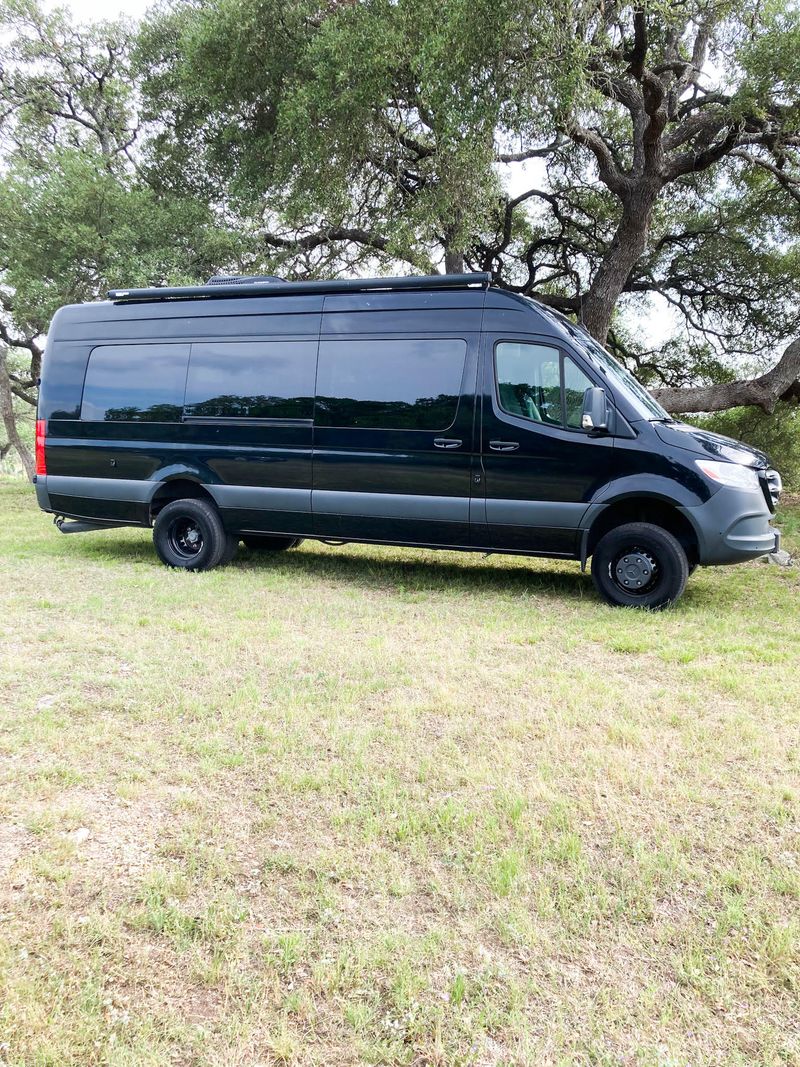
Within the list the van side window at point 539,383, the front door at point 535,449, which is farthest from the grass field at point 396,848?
the van side window at point 539,383

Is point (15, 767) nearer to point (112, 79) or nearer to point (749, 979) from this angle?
point (749, 979)

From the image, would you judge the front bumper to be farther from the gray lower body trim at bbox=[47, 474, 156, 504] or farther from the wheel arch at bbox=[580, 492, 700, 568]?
the gray lower body trim at bbox=[47, 474, 156, 504]

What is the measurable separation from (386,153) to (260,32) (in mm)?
2810

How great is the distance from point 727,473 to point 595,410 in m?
1.19

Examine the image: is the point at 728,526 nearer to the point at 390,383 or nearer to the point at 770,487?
the point at 770,487

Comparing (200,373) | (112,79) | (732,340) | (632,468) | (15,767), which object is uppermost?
(112,79)

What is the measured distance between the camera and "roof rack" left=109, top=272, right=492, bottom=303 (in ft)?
23.8

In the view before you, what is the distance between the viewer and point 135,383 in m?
8.53

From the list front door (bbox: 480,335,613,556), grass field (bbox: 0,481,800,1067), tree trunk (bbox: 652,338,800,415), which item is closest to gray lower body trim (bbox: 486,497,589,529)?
front door (bbox: 480,335,613,556)

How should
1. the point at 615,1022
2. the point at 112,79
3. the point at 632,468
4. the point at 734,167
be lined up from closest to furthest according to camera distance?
the point at 615,1022
the point at 632,468
the point at 734,167
the point at 112,79

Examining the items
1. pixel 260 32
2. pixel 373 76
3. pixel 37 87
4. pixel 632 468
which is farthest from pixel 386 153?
pixel 37 87

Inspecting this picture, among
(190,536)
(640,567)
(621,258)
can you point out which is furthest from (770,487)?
(621,258)

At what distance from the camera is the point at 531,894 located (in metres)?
2.64

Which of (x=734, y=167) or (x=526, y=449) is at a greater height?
(x=734, y=167)
